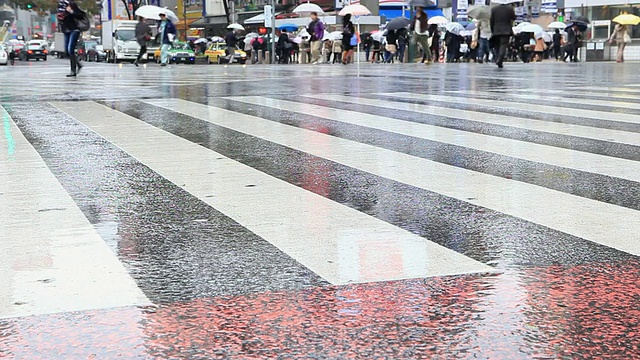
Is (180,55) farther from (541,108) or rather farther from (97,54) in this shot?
(541,108)

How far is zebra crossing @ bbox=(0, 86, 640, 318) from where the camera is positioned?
141 inches

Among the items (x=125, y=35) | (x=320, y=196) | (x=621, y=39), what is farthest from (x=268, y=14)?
(x=320, y=196)

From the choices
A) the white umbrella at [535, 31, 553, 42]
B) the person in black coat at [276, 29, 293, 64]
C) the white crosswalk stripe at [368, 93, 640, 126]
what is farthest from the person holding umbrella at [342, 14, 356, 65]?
the white crosswalk stripe at [368, 93, 640, 126]

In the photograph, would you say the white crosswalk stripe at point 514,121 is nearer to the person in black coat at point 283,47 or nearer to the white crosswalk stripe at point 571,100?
the white crosswalk stripe at point 571,100

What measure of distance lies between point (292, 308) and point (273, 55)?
45.8 m

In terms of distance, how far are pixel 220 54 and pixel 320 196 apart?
4813 cm

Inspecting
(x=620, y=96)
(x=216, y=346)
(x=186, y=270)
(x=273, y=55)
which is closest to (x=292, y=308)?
(x=216, y=346)

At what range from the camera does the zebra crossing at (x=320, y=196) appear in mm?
3594

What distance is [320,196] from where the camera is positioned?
514cm

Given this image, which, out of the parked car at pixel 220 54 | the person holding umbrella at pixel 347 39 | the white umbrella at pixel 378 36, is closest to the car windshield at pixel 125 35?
the parked car at pixel 220 54

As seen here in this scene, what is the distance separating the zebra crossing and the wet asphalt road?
19 millimetres

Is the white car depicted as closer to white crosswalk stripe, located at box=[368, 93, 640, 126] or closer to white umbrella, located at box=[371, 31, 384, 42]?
white umbrella, located at box=[371, 31, 384, 42]

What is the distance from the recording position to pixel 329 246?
3939 mm

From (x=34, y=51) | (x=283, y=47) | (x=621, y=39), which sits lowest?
(x=34, y=51)
